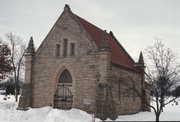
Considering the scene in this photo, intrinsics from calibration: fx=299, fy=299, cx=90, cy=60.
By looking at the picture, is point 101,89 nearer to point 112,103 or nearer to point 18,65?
point 112,103

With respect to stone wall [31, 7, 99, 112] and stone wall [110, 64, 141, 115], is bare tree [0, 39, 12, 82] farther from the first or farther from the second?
stone wall [110, 64, 141, 115]

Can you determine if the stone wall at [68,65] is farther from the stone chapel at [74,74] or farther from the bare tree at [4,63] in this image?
the bare tree at [4,63]

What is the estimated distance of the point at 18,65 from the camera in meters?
53.2

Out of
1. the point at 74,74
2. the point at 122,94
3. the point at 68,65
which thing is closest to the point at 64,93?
the point at 74,74

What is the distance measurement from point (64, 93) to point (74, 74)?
87.2 inches

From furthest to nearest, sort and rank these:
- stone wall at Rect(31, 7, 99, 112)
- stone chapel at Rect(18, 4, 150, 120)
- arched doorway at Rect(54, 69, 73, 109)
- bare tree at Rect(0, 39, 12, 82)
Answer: bare tree at Rect(0, 39, 12, 82) < arched doorway at Rect(54, 69, 73, 109) < stone wall at Rect(31, 7, 99, 112) < stone chapel at Rect(18, 4, 150, 120)

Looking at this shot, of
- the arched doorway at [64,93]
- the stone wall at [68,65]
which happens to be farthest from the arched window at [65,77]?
the stone wall at [68,65]

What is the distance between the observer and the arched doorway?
28.1m

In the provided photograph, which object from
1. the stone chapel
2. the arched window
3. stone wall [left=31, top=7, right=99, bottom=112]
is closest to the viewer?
the stone chapel

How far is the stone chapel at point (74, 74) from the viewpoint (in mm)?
25906

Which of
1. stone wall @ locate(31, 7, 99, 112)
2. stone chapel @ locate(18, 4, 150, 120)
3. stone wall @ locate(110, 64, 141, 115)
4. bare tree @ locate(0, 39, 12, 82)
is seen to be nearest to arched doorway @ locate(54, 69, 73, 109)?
stone chapel @ locate(18, 4, 150, 120)

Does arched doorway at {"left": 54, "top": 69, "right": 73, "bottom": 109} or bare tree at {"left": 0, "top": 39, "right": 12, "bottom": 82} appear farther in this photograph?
bare tree at {"left": 0, "top": 39, "right": 12, "bottom": 82}

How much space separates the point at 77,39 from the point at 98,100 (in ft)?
20.7

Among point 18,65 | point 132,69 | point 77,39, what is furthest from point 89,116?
point 18,65
